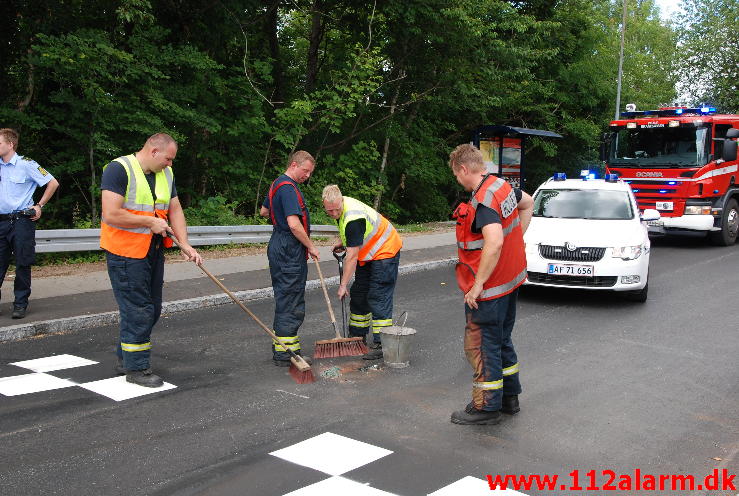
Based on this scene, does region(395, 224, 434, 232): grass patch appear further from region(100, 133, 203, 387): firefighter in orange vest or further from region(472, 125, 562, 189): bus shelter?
region(100, 133, 203, 387): firefighter in orange vest

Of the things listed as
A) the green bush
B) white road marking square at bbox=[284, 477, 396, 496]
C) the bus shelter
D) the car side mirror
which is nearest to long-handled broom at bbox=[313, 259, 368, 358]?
white road marking square at bbox=[284, 477, 396, 496]

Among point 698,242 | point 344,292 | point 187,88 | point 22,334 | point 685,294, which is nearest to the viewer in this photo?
point 344,292

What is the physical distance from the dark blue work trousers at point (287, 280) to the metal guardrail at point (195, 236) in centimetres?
559

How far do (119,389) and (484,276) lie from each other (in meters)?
3.04

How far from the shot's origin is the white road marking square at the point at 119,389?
17.5ft

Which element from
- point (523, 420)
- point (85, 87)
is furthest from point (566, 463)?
point (85, 87)

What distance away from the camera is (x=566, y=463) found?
4.19 m

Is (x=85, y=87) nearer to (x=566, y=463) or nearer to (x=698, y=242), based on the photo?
(x=566, y=463)

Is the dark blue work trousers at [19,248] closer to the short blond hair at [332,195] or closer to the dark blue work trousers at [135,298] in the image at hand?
the dark blue work trousers at [135,298]

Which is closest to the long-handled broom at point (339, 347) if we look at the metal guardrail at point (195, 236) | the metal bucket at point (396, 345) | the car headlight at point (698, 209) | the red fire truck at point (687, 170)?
the metal bucket at point (396, 345)

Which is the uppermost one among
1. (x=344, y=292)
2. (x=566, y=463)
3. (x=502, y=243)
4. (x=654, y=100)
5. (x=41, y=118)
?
(x=654, y=100)

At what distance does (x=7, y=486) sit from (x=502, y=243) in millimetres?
3244

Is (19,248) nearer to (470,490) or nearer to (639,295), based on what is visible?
(470,490)

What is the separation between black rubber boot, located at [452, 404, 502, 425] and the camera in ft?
15.7
